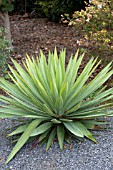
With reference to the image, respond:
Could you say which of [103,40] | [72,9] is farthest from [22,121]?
[72,9]

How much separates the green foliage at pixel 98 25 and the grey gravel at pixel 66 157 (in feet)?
7.78

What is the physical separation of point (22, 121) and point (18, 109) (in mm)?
181

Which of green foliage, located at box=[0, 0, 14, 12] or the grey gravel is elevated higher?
green foliage, located at box=[0, 0, 14, 12]

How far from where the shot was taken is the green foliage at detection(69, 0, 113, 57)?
595 centimetres

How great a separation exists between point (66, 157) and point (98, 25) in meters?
3.30

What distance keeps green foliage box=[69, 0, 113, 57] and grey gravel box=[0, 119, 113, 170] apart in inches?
93.3

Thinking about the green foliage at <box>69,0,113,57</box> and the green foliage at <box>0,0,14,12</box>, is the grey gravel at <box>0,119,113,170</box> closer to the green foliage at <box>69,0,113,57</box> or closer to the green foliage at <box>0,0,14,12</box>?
the green foliage at <box>69,0,113,57</box>

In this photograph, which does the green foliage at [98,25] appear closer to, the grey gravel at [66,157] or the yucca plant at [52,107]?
the yucca plant at [52,107]

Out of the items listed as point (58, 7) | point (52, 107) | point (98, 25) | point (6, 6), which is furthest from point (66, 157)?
point (58, 7)

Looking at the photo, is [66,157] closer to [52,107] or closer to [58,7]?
[52,107]

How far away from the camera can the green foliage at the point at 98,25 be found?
595 centimetres

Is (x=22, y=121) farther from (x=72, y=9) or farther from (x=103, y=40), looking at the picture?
(x=72, y=9)

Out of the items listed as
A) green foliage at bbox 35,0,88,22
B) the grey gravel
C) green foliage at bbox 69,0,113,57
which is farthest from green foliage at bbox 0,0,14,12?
the grey gravel

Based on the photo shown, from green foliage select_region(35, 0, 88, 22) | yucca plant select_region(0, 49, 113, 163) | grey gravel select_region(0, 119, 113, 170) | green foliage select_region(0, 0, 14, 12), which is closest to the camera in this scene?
grey gravel select_region(0, 119, 113, 170)
